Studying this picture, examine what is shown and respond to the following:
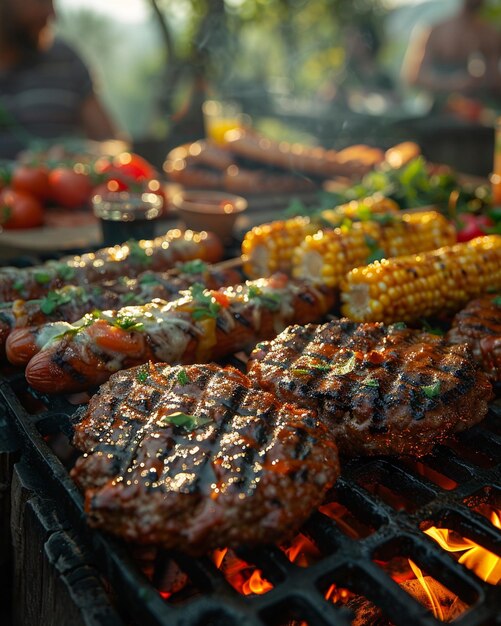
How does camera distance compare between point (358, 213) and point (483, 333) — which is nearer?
point (483, 333)

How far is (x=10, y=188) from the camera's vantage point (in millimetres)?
6633

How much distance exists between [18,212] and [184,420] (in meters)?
4.42

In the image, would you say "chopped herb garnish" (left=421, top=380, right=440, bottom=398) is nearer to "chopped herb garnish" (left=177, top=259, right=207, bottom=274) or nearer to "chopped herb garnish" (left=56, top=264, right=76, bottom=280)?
"chopped herb garnish" (left=177, top=259, right=207, bottom=274)

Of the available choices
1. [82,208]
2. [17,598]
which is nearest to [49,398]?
Result: [17,598]

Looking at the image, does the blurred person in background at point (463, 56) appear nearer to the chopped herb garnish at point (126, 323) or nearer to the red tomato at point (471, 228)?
the red tomato at point (471, 228)

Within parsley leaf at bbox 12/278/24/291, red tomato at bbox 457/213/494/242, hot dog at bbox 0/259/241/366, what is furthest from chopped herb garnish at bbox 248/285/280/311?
red tomato at bbox 457/213/494/242

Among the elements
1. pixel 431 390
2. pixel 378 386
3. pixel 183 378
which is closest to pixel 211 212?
pixel 183 378

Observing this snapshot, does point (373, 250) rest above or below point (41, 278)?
below

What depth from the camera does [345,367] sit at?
110 inches

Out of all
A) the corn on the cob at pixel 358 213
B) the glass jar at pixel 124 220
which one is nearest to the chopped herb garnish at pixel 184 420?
the corn on the cob at pixel 358 213

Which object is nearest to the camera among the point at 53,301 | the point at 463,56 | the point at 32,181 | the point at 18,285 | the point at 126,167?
the point at 53,301

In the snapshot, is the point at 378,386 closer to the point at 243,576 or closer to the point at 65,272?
the point at 243,576

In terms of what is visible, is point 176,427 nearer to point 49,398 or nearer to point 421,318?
point 49,398

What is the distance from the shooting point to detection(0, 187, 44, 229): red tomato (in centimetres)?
593
